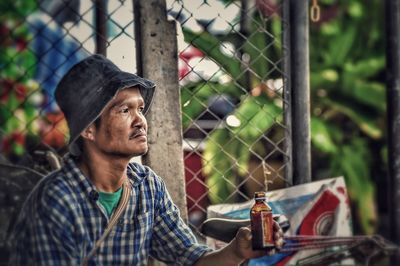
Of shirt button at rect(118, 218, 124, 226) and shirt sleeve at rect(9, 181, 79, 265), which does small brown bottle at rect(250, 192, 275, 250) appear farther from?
shirt sleeve at rect(9, 181, 79, 265)

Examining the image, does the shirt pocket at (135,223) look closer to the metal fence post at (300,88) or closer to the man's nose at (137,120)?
the man's nose at (137,120)

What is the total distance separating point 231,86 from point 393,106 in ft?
12.1

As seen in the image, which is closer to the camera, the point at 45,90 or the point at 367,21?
the point at 45,90

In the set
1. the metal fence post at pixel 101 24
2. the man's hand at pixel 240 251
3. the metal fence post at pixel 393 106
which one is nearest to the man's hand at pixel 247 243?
the man's hand at pixel 240 251

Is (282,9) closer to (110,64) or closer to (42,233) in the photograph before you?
(110,64)

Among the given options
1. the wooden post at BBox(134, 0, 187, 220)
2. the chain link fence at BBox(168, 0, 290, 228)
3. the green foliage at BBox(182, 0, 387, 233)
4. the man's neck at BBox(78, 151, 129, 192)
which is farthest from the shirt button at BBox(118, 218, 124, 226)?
the green foliage at BBox(182, 0, 387, 233)

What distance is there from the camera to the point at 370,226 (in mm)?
8539

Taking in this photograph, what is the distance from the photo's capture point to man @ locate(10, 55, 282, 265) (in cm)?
243

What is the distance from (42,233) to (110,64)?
757mm

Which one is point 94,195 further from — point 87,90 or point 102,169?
point 87,90

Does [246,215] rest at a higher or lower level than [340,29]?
lower

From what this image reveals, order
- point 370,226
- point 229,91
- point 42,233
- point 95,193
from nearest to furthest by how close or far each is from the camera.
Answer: point 42,233, point 95,193, point 229,91, point 370,226

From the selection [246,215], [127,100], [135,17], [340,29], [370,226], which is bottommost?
[370,226]

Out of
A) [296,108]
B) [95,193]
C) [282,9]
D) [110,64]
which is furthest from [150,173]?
[282,9]
